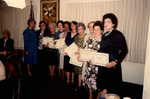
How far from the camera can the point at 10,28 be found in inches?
255

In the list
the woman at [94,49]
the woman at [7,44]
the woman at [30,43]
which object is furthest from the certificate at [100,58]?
the woman at [7,44]

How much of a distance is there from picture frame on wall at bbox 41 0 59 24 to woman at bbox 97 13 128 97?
364 cm

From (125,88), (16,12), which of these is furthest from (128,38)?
(16,12)

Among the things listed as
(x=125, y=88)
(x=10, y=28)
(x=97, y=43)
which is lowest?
(x=125, y=88)

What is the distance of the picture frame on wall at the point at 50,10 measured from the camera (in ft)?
17.7

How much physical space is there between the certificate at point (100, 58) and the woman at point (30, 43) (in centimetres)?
281

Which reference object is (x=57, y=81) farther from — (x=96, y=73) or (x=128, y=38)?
(x=128, y=38)

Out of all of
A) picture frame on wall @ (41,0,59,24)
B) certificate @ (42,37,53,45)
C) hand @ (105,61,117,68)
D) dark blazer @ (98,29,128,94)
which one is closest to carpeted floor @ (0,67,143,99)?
dark blazer @ (98,29,128,94)

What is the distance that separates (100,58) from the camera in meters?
2.10

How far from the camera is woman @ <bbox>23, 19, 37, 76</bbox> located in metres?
4.25

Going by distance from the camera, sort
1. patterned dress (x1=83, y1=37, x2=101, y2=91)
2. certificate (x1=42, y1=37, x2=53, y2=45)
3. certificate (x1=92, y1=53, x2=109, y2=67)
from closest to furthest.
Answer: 1. certificate (x1=92, y1=53, x2=109, y2=67)
2. patterned dress (x1=83, y1=37, x2=101, y2=91)
3. certificate (x1=42, y1=37, x2=53, y2=45)

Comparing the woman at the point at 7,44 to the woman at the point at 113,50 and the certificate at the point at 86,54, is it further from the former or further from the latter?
the woman at the point at 113,50

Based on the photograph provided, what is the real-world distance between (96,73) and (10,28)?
565cm

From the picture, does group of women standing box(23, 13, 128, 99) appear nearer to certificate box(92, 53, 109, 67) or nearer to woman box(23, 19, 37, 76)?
certificate box(92, 53, 109, 67)
